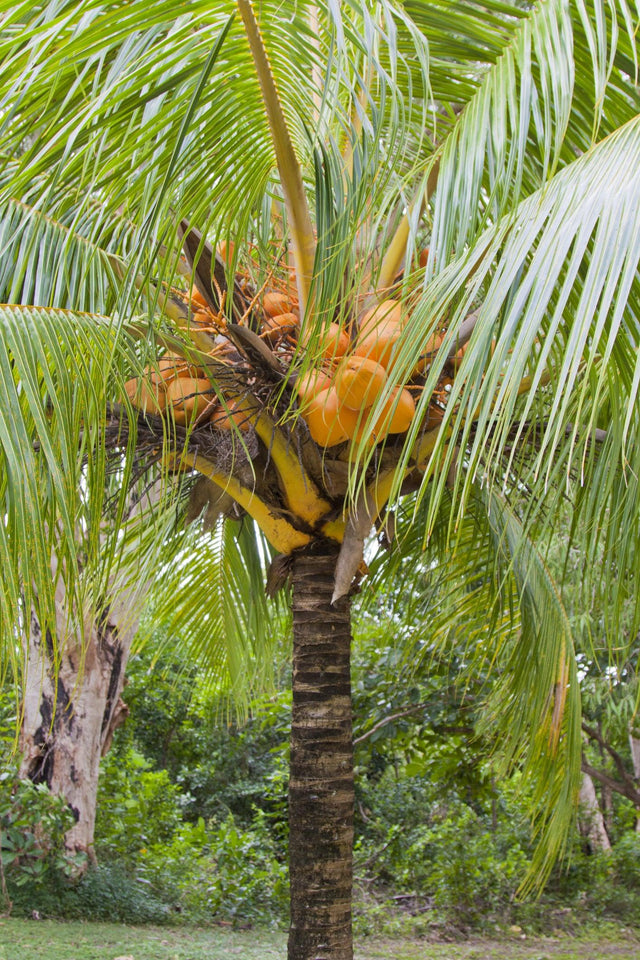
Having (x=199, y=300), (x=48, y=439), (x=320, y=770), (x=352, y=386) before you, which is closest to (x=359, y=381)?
(x=352, y=386)

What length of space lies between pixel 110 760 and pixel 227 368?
6.26 m

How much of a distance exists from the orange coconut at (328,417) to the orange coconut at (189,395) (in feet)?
0.93

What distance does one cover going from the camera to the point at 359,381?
2.13 meters

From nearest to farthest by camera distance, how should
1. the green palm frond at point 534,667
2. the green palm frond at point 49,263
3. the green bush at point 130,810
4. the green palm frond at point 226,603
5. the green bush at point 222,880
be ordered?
1. the green palm frond at point 49,263
2. the green palm frond at point 534,667
3. the green palm frond at point 226,603
4. the green bush at point 222,880
5. the green bush at point 130,810

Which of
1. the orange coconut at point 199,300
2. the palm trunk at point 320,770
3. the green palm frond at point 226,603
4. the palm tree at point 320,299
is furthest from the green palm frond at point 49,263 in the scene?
the green palm frond at point 226,603

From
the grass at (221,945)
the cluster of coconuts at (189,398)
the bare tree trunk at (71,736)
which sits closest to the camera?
the cluster of coconuts at (189,398)

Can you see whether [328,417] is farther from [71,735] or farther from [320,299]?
[71,735]

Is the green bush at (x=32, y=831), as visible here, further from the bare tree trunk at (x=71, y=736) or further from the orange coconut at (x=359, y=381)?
the orange coconut at (x=359, y=381)

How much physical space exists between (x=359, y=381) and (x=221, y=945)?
4484 mm

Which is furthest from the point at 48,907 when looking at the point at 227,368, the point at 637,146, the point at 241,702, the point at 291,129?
the point at 637,146

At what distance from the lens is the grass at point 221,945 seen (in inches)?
175

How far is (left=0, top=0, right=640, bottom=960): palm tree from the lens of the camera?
4.87ft

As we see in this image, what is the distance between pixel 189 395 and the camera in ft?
7.72

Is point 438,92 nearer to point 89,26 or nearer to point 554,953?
point 89,26
